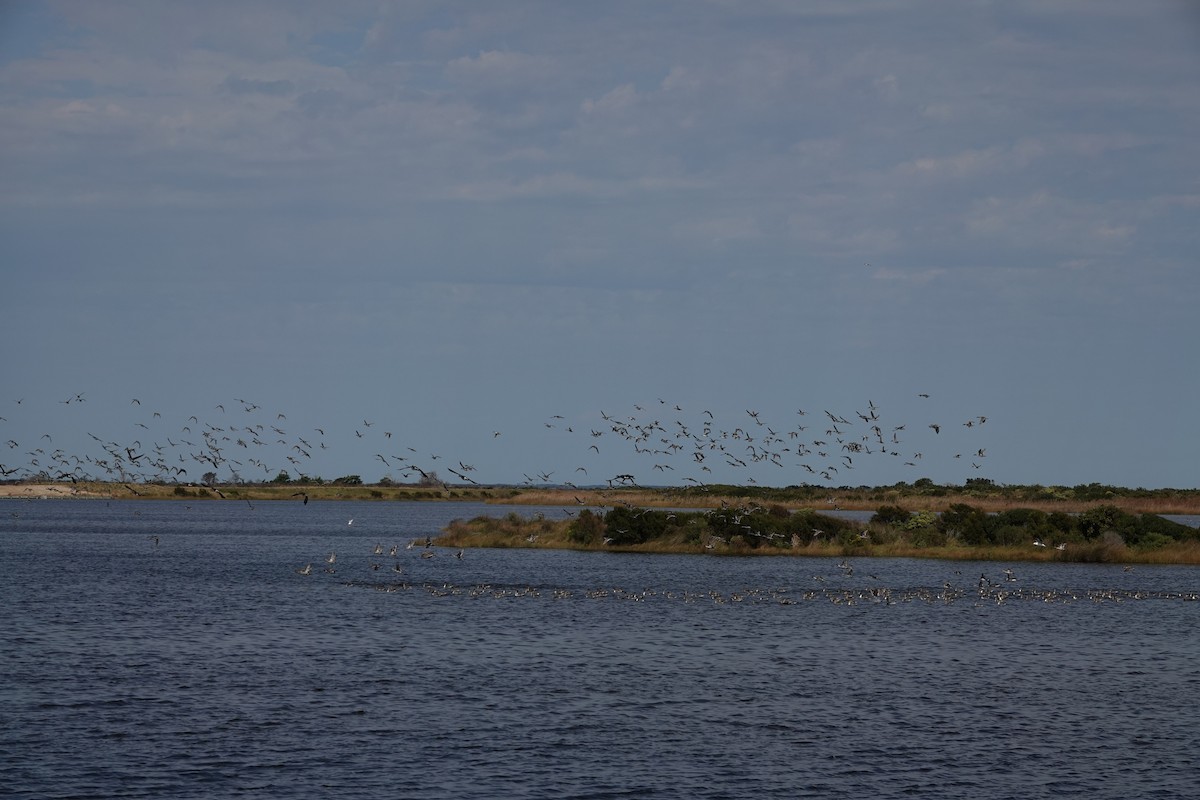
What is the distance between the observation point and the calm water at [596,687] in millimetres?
24766

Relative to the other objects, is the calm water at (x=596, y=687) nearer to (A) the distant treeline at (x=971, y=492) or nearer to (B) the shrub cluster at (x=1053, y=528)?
(B) the shrub cluster at (x=1053, y=528)

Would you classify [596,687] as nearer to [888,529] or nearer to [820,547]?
[820,547]

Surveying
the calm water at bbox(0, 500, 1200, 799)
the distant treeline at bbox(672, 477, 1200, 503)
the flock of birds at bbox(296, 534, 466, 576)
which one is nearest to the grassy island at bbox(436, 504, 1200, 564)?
the flock of birds at bbox(296, 534, 466, 576)

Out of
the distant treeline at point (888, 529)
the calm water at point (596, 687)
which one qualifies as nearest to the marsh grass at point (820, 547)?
the distant treeline at point (888, 529)

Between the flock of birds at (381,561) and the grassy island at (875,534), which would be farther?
the grassy island at (875,534)

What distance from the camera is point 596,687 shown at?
111 ft

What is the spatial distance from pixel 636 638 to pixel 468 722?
14.5 meters

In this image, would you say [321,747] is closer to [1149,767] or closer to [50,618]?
[1149,767]

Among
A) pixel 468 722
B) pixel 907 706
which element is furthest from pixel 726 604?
pixel 468 722

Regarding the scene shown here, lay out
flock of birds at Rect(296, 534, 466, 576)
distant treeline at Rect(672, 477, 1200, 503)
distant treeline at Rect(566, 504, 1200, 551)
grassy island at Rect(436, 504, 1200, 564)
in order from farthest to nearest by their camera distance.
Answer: distant treeline at Rect(672, 477, 1200, 503), distant treeline at Rect(566, 504, 1200, 551), grassy island at Rect(436, 504, 1200, 564), flock of birds at Rect(296, 534, 466, 576)

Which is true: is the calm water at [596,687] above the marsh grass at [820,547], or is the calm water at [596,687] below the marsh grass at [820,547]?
below

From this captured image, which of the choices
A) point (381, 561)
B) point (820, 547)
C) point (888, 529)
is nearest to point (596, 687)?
point (381, 561)

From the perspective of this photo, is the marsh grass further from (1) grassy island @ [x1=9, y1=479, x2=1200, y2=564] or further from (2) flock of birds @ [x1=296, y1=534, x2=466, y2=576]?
Result: (2) flock of birds @ [x1=296, y1=534, x2=466, y2=576]

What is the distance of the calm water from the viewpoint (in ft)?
81.3
